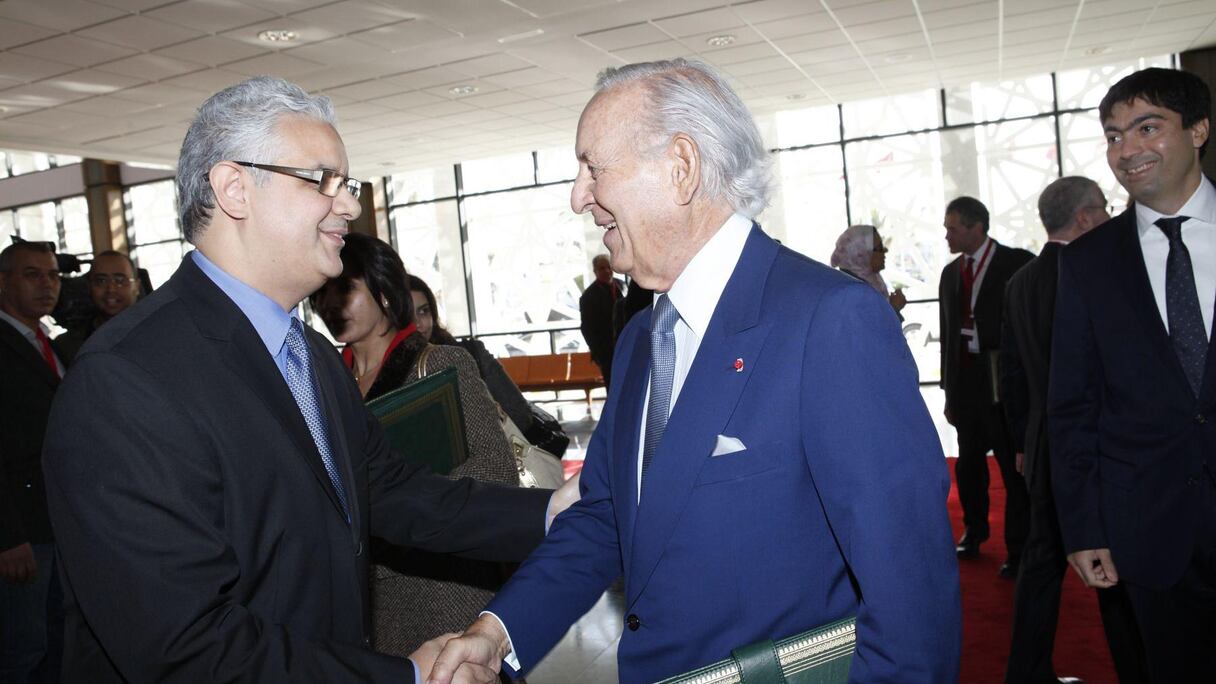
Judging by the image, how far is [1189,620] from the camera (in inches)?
87.7

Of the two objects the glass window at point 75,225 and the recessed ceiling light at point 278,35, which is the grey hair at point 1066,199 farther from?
the glass window at point 75,225

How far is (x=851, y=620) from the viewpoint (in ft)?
4.13

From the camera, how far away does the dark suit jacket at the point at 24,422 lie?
3455 millimetres

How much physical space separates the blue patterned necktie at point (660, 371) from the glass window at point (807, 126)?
38.1ft

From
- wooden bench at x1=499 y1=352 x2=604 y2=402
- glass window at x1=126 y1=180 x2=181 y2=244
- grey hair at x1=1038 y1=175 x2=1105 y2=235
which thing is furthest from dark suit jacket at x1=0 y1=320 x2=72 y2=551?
glass window at x1=126 y1=180 x2=181 y2=244

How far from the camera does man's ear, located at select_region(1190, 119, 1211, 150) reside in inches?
91.2

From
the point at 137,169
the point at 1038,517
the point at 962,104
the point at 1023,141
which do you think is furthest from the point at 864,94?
the point at 137,169

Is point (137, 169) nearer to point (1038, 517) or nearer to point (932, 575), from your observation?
point (1038, 517)

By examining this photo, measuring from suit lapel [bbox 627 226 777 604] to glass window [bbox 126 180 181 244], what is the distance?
54.5ft

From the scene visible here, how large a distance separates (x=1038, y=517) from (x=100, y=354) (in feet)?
9.82

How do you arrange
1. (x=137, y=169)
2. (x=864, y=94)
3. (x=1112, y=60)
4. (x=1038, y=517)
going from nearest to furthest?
(x=1038, y=517), (x=1112, y=60), (x=864, y=94), (x=137, y=169)

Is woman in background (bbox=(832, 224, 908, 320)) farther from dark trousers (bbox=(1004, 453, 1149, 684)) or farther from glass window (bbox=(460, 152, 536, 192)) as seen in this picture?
glass window (bbox=(460, 152, 536, 192))

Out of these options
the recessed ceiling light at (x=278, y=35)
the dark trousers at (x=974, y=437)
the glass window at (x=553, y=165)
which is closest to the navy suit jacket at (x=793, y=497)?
the dark trousers at (x=974, y=437)

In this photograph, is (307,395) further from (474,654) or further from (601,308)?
(601,308)
